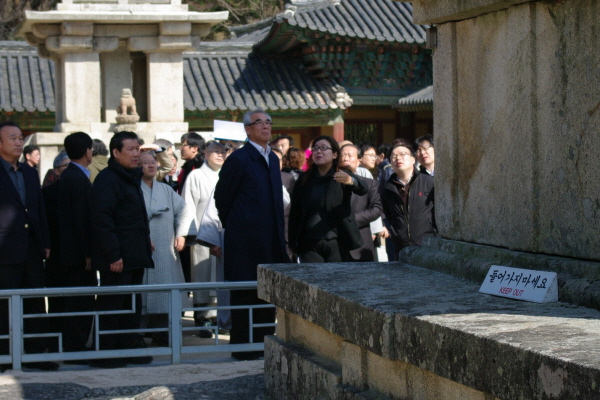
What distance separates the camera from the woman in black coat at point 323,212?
20.1 feet

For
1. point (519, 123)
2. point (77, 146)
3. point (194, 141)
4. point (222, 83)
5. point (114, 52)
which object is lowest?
point (519, 123)

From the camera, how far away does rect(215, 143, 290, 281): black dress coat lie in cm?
573

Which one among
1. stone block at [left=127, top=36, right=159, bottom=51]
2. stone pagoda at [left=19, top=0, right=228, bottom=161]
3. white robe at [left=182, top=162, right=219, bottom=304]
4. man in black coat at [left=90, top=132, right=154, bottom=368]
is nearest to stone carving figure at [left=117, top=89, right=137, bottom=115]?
stone pagoda at [left=19, top=0, right=228, bottom=161]

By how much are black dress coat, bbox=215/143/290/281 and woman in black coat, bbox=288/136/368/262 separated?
38 cm

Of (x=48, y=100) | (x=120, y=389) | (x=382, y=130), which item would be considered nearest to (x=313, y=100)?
(x=382, y=130)

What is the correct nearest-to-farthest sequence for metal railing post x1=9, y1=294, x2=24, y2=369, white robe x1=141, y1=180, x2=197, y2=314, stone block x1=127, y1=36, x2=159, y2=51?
metal railing post x1=9, y1=294, x2=24, y2=369, white robe x1=141, y1=180, x2=197, y2=314, stone block x1=127, y1=36, x2=159, y2=51

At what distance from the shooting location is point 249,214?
5734 mm

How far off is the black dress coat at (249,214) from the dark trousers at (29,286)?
1270 millimetres

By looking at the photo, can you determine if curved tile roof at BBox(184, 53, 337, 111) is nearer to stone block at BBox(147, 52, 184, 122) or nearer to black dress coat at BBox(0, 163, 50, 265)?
stone block at BBox(147, 52, 184, 122)

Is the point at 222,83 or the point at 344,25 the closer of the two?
the point at 344,25

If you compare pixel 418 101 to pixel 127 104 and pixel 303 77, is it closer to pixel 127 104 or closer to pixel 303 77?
pixel 303 77

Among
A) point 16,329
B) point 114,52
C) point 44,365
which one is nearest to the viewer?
point 16,329

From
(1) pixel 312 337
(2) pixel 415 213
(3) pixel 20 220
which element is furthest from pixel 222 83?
(1) pixel 312 337

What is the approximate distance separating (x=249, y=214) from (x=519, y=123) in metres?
2.75
